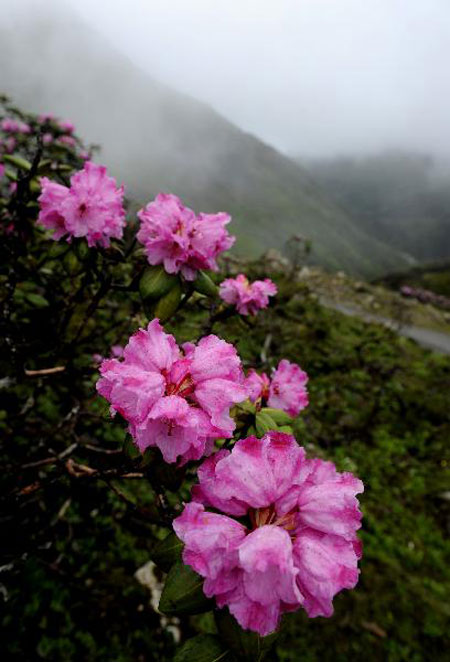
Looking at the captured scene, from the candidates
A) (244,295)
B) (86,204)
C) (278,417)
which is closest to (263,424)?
(278,417)

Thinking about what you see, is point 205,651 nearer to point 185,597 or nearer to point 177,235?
point 185,597

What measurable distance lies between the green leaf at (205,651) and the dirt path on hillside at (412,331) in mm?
9641

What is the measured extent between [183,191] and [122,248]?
70.3 m

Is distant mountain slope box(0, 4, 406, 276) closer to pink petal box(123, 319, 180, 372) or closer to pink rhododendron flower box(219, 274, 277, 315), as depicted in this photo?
pink rhododendron flower box(219, 274, 277, 315)

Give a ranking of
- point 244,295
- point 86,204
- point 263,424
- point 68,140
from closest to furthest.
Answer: point 263,424 → point 86,204 → point 244,295 → point 68,140

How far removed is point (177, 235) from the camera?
132 centimetres

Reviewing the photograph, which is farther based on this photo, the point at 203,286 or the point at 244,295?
the point at 244,295

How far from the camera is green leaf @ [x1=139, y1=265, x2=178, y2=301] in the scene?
1334mm

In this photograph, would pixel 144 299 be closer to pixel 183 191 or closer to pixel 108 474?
pixel 108 474

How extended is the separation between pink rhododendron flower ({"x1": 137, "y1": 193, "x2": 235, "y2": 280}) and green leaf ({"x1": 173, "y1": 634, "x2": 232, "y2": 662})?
3.06 ft

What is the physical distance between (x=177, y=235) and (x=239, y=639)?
3.33 ft

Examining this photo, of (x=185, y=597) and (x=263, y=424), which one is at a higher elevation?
(x=263, y=424)

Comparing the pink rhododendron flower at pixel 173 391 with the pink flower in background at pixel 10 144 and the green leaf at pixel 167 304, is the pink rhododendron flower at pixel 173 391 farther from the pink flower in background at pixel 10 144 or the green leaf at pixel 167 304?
the pink flower in background at pixel 10 144

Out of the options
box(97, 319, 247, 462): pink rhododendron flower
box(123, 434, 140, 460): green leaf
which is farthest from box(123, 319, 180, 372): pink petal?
box(123, 434, 140, 460): green leaf
